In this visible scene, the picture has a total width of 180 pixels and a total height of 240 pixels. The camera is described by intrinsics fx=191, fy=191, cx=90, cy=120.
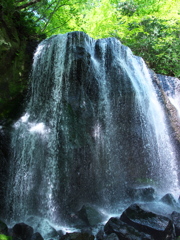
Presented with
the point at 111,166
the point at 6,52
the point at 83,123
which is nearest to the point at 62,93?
the point at 83,123

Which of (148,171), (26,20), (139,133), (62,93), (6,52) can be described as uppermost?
(26,20)

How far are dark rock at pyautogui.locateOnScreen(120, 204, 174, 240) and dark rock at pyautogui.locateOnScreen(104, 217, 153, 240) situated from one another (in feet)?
0.63

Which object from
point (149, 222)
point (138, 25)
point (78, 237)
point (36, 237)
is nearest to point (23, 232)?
point (36, 237)

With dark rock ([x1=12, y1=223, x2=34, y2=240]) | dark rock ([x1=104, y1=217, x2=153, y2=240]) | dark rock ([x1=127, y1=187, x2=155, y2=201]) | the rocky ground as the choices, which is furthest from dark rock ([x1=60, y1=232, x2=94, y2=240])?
dark rock ([x1=127, y1=187, x2=155, y2=201])

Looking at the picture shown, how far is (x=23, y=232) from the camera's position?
4441mm

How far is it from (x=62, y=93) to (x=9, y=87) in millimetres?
2145

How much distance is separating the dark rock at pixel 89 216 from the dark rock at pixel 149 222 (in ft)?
2.48

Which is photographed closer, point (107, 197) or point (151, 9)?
point (107, 197)

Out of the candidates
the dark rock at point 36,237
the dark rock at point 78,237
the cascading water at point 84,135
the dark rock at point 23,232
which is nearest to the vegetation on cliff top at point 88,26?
the cascading water at point 84,135

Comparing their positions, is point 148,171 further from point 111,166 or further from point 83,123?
point 83,123

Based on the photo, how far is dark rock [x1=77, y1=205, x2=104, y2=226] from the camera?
5165mm

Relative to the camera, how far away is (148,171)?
750 cm

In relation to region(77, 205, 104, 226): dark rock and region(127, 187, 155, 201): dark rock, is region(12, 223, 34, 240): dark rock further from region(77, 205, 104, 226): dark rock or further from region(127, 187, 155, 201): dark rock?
region(127, 187, 155, 201): dark rock

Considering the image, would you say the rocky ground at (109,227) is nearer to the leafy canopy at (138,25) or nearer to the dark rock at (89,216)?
the dark rock at (89,216)
